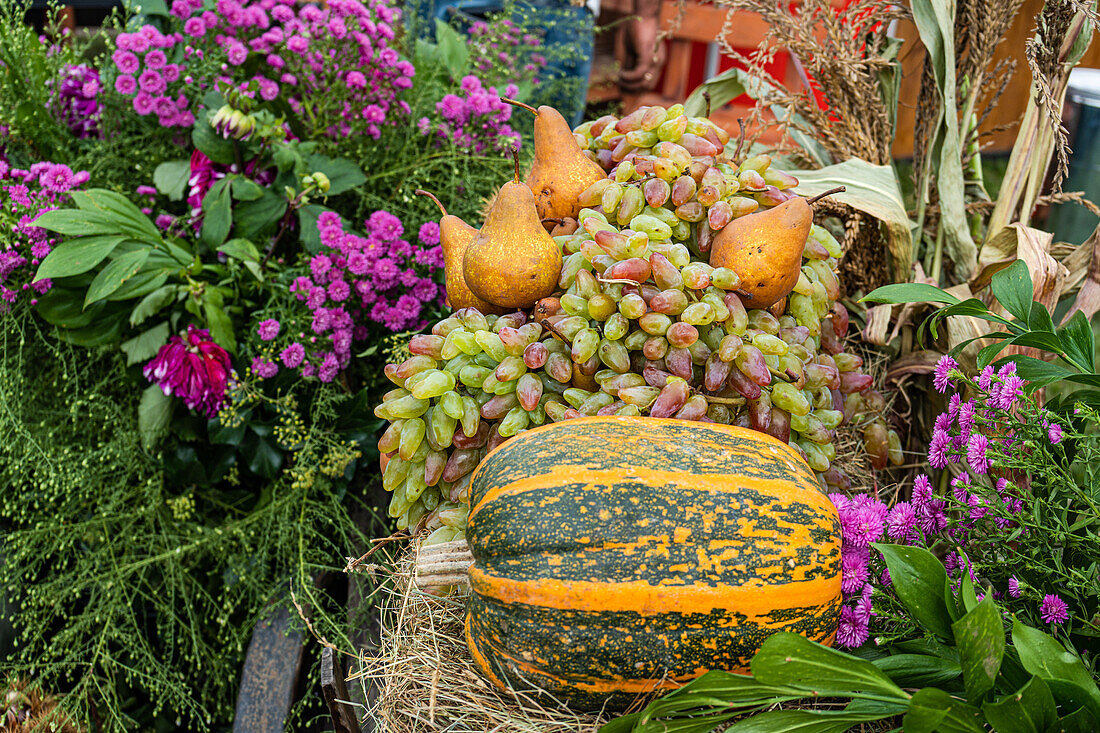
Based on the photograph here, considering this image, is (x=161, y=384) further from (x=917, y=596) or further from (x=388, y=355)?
(x=917, y=596)

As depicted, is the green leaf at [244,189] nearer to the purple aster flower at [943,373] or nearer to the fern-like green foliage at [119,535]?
the fern-like green foliage at [119,535]

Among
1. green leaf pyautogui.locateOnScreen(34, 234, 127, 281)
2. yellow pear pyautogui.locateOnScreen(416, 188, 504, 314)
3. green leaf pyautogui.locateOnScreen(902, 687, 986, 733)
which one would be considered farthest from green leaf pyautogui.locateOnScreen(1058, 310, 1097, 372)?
green leaf pyautogui.locateOnScreen(34, 234, 127, 281)

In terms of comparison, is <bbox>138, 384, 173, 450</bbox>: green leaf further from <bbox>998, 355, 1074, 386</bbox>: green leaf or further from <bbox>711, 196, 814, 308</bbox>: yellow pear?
<bbox>998, 355, 1074, 386</bbox>: green leaf

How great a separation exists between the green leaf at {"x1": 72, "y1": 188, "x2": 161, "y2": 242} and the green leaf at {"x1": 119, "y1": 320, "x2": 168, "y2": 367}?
0.22 metres

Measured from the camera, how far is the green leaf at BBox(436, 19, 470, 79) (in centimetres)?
222

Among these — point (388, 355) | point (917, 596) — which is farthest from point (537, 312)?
point (388, 355)

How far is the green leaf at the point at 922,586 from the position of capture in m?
0.87

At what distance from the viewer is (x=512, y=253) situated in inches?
46.9

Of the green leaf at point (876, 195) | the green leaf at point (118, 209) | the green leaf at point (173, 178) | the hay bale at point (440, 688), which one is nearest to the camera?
the hay bale at point (440, 688)

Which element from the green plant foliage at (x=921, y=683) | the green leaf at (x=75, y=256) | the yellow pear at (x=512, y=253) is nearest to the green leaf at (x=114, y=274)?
the green leaf at (x=75, y=256)

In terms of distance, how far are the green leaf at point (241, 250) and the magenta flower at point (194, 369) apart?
0.20 m

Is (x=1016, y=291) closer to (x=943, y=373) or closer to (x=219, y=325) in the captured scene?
(x=943, y=373)

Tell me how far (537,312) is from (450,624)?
0.55 metres

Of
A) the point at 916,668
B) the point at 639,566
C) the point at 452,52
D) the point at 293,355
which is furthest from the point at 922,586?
the point at 452,52
